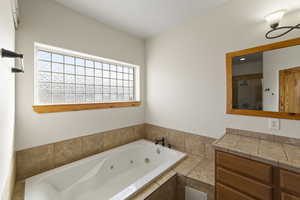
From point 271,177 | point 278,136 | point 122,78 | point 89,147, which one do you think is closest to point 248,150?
point 271,177

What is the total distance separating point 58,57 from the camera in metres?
1.76

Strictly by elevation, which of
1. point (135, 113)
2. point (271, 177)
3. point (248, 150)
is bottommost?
point (271, 177)

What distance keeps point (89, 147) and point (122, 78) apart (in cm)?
138

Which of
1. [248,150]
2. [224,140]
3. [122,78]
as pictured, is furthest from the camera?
[122,78]

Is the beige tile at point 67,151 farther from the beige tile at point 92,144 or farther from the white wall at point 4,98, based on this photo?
the white wall at point 4,98

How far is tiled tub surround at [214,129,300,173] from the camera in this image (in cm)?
95

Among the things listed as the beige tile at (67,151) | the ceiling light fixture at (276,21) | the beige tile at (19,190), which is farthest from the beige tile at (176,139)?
the beige tile at (19,190)

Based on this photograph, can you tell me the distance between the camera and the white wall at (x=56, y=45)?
1421 mm

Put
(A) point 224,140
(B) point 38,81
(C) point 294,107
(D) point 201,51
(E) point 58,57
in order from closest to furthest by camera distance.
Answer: (C) point 294,107 < (A) point 224,140 < (B) point 38,81 < (E) point 58,57 < (D) point 201,51

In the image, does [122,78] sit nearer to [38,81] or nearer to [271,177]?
[38,81]

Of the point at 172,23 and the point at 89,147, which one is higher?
the point at 172,23

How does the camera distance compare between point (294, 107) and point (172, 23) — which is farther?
point (172, 23)

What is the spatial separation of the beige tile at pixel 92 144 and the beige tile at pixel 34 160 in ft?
1.25

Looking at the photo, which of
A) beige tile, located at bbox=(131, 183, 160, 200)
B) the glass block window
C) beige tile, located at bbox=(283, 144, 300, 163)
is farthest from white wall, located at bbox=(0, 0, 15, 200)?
beige tile, located at bbox=(283, 144, 300, 163)
